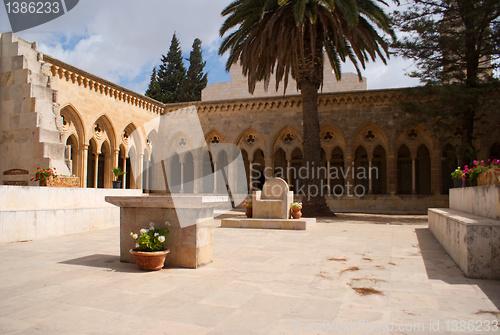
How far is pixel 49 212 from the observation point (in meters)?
8.36

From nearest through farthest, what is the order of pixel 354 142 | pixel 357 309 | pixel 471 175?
pixel 357 309 → pixel 471 175 → pixel 354 142

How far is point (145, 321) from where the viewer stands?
3.17 metres

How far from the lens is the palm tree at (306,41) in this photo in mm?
14070

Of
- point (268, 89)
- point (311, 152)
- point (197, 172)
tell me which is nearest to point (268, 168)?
point (197, 172)

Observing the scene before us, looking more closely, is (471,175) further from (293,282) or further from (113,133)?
(113,133)

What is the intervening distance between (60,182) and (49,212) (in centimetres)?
196

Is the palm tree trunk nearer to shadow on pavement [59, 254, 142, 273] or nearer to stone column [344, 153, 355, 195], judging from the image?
stone column [344, 153, 355, 195]

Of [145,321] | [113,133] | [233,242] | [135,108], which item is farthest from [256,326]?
A: [135,108]

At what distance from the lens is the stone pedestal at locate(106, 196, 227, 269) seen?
5.25 meters

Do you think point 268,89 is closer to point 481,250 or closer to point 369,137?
point 369,137

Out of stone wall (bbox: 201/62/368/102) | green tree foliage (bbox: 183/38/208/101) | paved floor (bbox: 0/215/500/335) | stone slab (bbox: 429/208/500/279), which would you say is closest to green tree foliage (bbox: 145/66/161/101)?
green tree foliage (bbox: 183/38/208/101)

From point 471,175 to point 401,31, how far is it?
32.2 ft

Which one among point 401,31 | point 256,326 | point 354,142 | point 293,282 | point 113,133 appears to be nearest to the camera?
point 256,326

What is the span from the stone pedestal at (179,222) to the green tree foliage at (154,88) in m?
33.6
